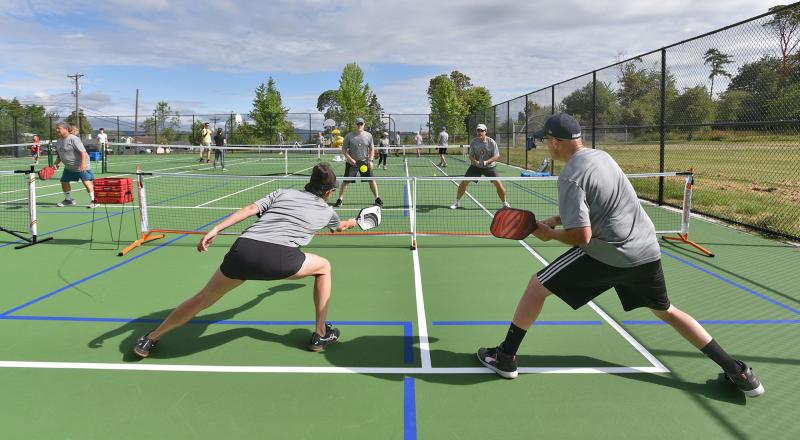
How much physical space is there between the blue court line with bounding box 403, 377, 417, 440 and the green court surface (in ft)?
0.06

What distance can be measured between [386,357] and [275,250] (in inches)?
50.8

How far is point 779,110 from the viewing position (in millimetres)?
9141

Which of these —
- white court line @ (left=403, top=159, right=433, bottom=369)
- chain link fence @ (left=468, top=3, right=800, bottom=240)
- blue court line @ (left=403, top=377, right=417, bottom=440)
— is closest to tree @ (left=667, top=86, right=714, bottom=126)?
chain link fence @ (left=468, top=3, right=800, bottom=240)

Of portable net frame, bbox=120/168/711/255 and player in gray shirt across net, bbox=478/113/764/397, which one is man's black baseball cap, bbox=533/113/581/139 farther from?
portable net frame, bbox=120/168/711/255

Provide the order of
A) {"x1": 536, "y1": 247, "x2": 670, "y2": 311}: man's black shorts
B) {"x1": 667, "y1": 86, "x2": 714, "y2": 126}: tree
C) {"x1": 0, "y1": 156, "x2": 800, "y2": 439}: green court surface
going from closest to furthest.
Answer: {"x1": 0, "y1": 156, "x2": 800, "y2": 439}: green court surface, {"x1": 536, "y1": 247, "x2": 670, "y2": 311}: man's black shorts, {"x1": 667, "y1": 86, "x2": 714, "y2": 126}: tree

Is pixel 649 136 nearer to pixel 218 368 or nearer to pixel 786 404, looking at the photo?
pixel 786 404

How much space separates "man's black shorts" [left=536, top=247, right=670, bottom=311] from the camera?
3.47 metres

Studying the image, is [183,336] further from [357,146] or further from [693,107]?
[693,107]

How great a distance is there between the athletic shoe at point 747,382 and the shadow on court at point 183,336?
3322 mm

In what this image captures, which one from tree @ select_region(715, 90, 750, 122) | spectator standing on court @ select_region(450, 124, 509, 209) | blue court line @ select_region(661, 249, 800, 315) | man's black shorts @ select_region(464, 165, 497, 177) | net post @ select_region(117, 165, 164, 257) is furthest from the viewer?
man's black shorts @ select_region(464, 165, 497, 177)

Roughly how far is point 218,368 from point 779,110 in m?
9.98

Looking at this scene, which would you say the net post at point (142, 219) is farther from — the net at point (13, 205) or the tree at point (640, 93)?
the tree at point (640, 93)

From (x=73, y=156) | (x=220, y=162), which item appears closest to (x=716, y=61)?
(x=73, y=156)

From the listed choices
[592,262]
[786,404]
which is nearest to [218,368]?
[592,262]
